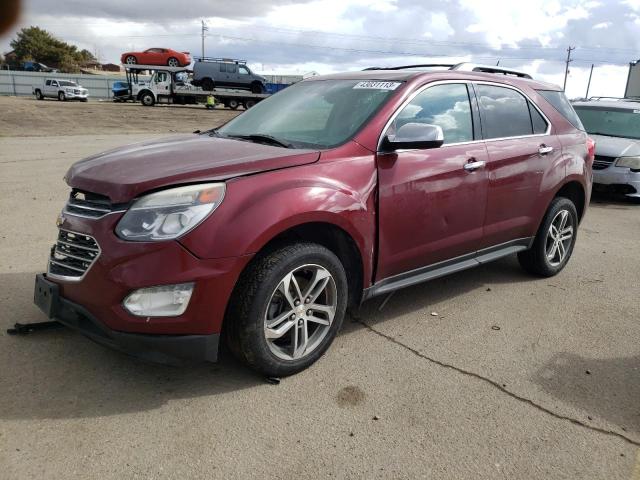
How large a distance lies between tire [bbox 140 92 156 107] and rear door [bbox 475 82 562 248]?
33.3 m

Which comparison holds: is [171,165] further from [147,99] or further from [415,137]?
[147,99]

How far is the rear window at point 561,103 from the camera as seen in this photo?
5.02m

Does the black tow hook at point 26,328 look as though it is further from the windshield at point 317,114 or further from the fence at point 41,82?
the fence at point 41,82

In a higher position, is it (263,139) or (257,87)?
(257,87)

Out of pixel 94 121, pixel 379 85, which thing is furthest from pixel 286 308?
pixel 94 121

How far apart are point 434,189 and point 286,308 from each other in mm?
1338

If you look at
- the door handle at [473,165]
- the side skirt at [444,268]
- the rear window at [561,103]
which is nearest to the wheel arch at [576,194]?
the rear window at [561,103]

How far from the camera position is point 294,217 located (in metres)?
2.98

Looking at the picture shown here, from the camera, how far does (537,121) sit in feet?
15.7

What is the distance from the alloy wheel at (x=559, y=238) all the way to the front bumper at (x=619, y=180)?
472 cm

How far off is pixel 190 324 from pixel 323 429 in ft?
2.76

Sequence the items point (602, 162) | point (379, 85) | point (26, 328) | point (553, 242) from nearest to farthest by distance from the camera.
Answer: point (26, 328), point (379, 85), point (553, 242), point (602, 162)

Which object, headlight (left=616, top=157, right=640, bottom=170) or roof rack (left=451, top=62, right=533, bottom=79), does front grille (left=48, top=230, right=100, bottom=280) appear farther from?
headlight (left=616, top=157, right=640, bottom=170)

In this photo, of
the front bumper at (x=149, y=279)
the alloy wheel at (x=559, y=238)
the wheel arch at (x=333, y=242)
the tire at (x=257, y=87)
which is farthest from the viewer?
the tire at (x=257, y=87)
